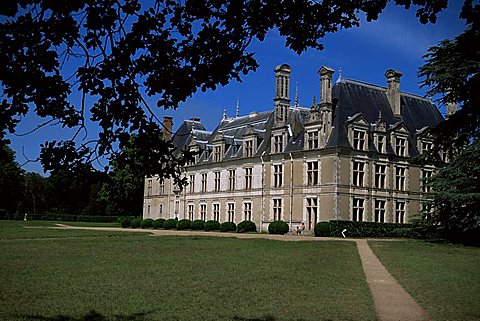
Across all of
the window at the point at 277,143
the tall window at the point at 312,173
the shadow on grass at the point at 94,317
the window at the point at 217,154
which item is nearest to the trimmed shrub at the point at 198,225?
the window at the point at 217,154

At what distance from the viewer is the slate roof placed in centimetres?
4062

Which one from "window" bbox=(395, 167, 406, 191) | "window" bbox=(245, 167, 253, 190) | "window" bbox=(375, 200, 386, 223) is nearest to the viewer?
"window" bbox=(375, 200, 386, 223)

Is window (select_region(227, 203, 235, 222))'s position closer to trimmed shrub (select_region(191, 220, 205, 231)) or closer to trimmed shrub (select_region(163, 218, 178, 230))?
trimmed shrub (select_region(191, 220, 205, 231))

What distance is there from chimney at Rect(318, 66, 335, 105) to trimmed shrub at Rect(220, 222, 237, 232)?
1203cm

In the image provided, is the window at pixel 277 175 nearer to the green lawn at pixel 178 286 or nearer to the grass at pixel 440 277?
the grass at pixel 440 277

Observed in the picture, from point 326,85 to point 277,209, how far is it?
10.0 m

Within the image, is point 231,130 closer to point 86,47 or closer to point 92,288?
point 92,288

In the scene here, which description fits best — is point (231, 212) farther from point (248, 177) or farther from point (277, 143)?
point (277, 143)

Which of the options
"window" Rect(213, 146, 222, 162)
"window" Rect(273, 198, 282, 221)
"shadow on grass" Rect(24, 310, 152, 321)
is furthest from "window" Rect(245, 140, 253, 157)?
"shadow on grass" Rect(24, 310, 152, 321)

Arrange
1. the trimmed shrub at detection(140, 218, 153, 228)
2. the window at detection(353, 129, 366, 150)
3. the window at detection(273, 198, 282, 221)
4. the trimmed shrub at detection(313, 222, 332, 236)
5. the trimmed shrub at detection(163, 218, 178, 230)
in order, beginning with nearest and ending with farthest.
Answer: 1. the trimmed shrub at detection(313, 222, 332, 236)
2. the window at detection(353, 129, 366, 150)
3. the window at detection(273, 198, 282, 221)
4. the trimmed shrub at detection(163, 218, 178, 230)
5. the trimmed shrub at detection(140, 218, 153, 228)

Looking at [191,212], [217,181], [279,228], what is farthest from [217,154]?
[279,228]

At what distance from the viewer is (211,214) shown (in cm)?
4997

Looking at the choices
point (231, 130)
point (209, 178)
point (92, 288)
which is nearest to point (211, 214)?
point (209, 178)

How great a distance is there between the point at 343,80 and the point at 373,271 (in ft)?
92.5
